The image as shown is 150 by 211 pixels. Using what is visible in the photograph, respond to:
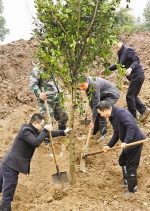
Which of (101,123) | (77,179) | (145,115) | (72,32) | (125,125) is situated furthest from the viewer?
(145,115)

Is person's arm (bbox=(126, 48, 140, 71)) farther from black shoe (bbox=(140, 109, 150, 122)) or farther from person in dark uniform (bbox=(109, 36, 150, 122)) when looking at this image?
black shoe (bbox=(140, 109, 150, 122))

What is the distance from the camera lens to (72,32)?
482 centimetres

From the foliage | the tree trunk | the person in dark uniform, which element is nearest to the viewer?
the foliage

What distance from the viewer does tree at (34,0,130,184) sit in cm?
458

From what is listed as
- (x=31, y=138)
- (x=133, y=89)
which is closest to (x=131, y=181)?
(x=31, y=138)

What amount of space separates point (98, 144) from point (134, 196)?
250 centimetres

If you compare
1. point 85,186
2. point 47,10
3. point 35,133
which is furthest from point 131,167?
point 47,10

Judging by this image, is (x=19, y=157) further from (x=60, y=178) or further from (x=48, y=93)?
(x=48, y=93)

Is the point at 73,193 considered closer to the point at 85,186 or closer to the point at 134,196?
the point at 85,186

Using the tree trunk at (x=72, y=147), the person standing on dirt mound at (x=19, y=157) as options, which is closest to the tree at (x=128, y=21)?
the tree trunk at (x=72, y=147)

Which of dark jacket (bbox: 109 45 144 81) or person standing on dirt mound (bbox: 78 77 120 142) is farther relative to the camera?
dark jacket (bbox: 109 45 144 81)

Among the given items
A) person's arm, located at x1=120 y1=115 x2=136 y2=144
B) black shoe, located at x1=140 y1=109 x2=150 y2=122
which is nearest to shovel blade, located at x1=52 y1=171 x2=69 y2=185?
person's arm, located at x1=120 y1=115 x2=136 y2=144

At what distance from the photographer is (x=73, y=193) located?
18.0 ft

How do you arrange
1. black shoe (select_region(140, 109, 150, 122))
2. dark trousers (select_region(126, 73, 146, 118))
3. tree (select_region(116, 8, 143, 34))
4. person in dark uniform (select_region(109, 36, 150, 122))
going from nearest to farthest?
1. person in dark uniform (select_region(109, 36, 150, 122))
2. dark trousers (select_region(126, 73, 146, 118))
3. black shoe (select_region(140, 109, 150, 122))
4. tree (select_region(116, 8, 143, 34))
